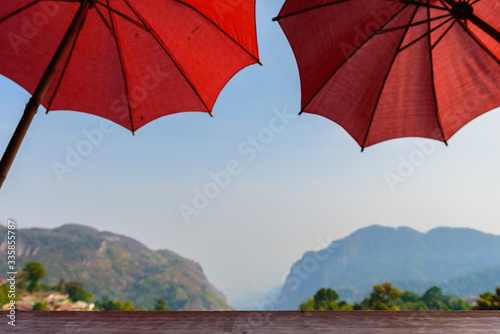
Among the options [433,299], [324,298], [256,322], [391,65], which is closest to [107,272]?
[324,298]

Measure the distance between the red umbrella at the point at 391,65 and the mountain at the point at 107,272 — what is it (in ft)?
554

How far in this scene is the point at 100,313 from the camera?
101 inches

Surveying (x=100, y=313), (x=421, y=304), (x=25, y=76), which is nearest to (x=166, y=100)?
(x=25, y=76)

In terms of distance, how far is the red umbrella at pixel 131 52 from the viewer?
559cm

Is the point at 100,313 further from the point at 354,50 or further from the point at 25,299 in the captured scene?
the point at 25,299

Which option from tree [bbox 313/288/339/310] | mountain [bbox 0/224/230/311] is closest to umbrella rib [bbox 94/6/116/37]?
tree [bbox 313/288/339/310]

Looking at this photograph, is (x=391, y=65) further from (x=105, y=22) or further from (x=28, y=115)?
(x=28, y=115)

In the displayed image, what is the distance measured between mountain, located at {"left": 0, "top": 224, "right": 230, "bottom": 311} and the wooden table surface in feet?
560

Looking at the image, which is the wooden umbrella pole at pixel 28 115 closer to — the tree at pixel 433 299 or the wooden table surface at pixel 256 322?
the wooden table surface at pixel 256 322

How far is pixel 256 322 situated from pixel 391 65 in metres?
5.93

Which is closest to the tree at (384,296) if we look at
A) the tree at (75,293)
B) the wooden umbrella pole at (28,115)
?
the tree at (75,293)

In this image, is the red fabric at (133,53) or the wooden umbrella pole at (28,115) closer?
the wooden umbrella pole at (28,115)

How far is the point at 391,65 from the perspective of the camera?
6.46 m

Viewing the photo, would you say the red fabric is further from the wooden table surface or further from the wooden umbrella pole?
the wooden table surface
